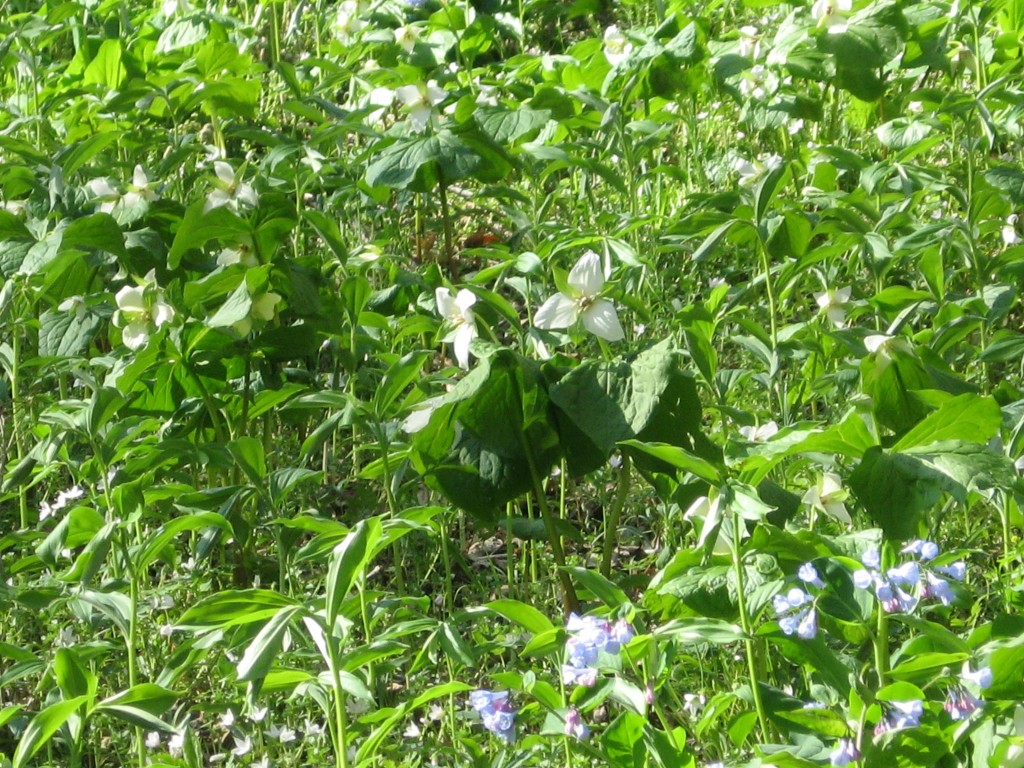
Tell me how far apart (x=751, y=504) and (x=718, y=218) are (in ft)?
2.89

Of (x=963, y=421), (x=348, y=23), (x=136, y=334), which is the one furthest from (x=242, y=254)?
(x=348, y=23)

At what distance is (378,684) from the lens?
173 cm

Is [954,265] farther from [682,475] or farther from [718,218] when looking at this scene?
[682,475]

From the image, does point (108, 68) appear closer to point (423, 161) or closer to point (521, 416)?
point (423, 161)

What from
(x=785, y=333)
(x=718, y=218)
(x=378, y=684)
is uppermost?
(x=718, y=218)

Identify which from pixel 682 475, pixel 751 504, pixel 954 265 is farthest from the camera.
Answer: pixel 954 265

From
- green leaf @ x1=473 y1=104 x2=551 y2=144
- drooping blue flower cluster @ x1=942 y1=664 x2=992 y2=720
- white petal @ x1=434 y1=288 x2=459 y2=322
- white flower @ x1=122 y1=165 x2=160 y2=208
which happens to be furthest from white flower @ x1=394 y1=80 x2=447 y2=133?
drooping blue flower cluster @ x1=942 y1=664 x2=992 y2=720

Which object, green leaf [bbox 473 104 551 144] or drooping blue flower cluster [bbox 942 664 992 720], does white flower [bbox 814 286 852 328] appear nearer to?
green leaf [bbox 473 104 551 144]

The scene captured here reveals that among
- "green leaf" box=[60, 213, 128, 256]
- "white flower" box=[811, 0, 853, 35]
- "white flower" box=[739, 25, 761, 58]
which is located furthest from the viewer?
"white flower" box=[739, 25, 761, 58]

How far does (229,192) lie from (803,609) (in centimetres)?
130

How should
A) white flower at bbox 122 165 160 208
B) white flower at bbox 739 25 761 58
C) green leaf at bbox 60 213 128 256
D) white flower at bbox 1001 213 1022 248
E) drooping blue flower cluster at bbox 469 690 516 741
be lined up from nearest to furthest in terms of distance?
drooping blue flower cluster at bbox 469 690 516 741
green leaf at bbox 60 213 128 256
white flower at bbox 122 165 160 208
white flower at bbox 1001 213 1022 248
white flower at bbox 739 25 761 58

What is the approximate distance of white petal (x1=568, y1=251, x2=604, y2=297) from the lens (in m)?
1.71

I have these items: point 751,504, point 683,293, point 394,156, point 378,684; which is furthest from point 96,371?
point 751,504

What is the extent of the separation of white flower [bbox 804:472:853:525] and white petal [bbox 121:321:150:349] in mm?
1105
